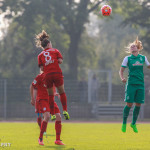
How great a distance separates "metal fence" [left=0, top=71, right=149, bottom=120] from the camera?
79.7ft

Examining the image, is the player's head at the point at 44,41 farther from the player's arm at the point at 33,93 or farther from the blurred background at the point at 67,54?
Answer: the blurred background at the point at 67,54

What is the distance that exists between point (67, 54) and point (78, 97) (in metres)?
17.0

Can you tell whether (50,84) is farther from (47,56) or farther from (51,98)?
(47,56)

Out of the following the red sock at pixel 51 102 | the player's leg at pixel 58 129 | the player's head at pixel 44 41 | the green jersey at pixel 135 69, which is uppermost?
the player's head at pixel 44 41

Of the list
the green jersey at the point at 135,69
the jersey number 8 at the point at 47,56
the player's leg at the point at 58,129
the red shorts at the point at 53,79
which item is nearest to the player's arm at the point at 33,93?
the player's leg at the point at 58,129

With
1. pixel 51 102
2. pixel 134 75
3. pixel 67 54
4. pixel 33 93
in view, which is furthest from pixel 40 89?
pixel 67 54

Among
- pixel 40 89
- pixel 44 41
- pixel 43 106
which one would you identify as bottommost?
pixel 43 106

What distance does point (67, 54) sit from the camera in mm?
41094

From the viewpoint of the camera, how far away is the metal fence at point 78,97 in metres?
24.3

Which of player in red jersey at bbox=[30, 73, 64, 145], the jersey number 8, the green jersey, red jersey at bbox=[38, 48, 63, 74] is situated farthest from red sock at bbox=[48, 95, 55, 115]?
the green jersey

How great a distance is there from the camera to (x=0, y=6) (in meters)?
35.6

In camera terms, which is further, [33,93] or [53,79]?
[33,93]

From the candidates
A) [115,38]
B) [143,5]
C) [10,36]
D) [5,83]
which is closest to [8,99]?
[5,83]

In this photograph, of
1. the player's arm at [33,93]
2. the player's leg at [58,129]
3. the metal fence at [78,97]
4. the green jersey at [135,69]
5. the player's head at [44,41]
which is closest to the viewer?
the player's head at [44,41]
